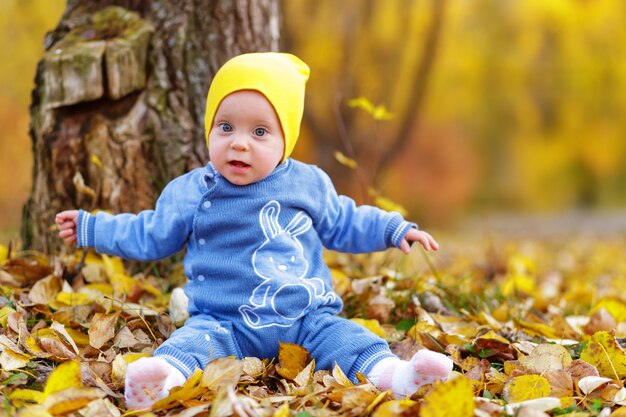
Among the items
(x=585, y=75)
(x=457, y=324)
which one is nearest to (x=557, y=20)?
(x=585, y=75)

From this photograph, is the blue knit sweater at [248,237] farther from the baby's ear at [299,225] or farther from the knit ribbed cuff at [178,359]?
the knit ribbed cuff at [178,359]

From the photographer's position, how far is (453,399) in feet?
4.59

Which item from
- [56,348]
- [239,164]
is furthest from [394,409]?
[56,348]

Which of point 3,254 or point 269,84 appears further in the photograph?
point 3,254

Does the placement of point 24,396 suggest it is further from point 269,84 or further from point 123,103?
point 123,103

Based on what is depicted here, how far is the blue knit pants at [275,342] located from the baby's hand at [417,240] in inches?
11.0

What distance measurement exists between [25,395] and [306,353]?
73 cm

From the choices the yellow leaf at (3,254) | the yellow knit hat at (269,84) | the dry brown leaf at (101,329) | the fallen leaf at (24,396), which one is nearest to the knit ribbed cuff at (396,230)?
the yellow knit hat at (269,84)

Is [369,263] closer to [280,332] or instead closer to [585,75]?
[280,332]

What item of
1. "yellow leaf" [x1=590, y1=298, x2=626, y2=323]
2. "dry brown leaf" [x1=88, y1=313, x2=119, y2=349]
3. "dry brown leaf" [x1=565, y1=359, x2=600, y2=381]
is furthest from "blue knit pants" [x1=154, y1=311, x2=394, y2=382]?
"yellow leaf" [x1=590, y1=298, x2=626, y2=323]

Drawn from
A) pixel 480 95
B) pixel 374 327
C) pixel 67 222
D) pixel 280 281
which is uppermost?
pixel 67 222

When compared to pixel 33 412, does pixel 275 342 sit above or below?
below

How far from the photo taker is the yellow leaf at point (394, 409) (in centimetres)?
150

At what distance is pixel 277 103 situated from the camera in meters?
1.92
